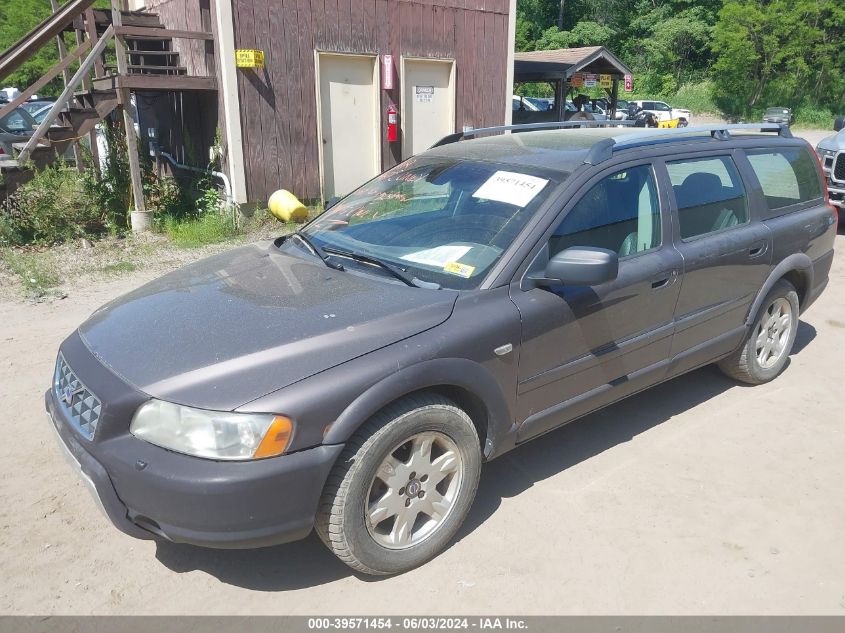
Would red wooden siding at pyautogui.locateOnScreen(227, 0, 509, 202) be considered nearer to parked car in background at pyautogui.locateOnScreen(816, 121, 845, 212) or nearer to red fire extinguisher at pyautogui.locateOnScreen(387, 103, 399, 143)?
red fire extinguisher at pyautogui.locateOnScreen(387, 103, 399, 143)

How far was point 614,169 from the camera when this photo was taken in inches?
141

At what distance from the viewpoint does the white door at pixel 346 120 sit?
10.2 metres

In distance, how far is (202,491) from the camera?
2428 millimetres

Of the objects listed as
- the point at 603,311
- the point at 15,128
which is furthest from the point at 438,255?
the point at 15,128

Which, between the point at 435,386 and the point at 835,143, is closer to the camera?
the point at 435,386

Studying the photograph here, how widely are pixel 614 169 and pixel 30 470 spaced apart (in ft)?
11.2

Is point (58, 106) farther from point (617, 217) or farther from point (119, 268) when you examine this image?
point (617, 217)

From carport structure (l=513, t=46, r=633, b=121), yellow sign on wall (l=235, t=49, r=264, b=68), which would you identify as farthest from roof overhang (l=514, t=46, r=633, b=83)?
yellow sign on wall (l=235, t=49, r=264, b=68)

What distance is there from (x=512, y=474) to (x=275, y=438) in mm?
1679

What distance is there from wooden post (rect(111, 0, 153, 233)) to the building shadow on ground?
680 centimetres

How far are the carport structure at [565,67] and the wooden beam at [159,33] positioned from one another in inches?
361

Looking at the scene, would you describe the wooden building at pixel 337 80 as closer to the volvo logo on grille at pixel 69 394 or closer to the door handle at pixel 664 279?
the volvo logo on grille at pixel 69 394
